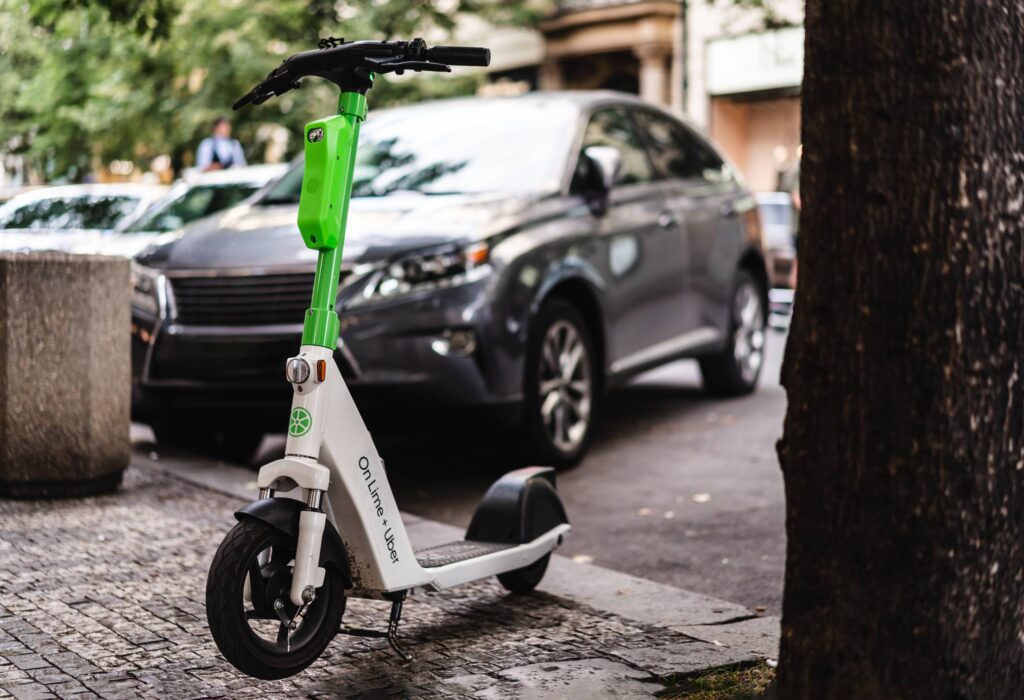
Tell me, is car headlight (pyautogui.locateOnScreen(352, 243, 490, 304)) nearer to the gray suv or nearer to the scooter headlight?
the gray suv

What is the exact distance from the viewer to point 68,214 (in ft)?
38.2

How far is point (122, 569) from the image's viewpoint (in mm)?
4918

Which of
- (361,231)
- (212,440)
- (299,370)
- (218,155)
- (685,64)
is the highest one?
(685,64)

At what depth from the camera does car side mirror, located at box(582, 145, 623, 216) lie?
7352mm

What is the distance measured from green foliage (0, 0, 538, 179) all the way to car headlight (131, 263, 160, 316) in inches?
469

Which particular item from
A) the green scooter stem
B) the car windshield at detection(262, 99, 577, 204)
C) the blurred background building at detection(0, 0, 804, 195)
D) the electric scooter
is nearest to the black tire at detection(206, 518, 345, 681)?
the electric scooter

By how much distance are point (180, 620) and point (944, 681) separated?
2.30 meters

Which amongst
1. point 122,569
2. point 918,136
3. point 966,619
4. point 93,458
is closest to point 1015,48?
point 918,136

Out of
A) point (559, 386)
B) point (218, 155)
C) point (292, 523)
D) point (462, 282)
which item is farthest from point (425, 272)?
point (218, 155)

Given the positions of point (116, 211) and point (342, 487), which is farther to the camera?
point (116, 211)

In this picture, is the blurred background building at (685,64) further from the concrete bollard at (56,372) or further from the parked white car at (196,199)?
the concrete bollard at (56,372)

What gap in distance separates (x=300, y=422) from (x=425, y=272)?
2838 mm

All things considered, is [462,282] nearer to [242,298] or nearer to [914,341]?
[242,298]

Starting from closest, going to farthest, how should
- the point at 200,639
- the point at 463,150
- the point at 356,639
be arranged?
the point at 200,639 < the point at 356,639 < the point at 463,150
